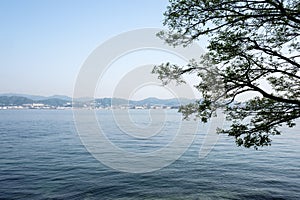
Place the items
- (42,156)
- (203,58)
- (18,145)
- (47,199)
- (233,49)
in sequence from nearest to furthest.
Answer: (233,49), (203,58), (47,199), (42,156), (18,145)

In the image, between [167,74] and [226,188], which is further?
[226,188]

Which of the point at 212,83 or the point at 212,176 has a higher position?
the point at 212,83

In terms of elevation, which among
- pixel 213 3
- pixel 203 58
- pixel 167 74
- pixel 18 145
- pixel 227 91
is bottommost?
pixel 18 145

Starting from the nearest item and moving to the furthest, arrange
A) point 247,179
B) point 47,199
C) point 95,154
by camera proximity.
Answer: point 47,199, point 247,179, point 95,154

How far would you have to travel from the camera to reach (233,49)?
1123 cm

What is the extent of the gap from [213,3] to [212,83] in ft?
11.6

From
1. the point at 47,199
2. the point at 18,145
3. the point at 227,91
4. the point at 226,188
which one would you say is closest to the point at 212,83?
the point at 227,91

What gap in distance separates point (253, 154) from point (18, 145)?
1517 inches

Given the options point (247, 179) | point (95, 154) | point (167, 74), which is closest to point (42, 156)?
point (95, 154)

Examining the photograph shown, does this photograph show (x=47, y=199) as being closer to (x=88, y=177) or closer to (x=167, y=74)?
(x=88, y=177)

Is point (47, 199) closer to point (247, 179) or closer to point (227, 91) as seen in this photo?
point (227, 91)

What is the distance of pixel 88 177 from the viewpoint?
2450cm

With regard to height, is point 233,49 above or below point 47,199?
above

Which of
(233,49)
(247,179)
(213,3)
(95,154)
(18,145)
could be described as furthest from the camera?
(18,145)
